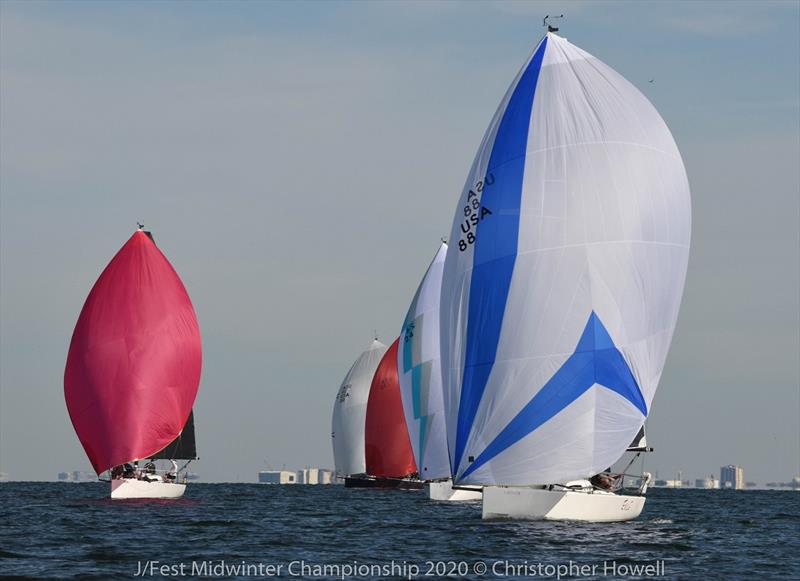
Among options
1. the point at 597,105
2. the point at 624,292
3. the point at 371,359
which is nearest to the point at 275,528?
the point at 624,292

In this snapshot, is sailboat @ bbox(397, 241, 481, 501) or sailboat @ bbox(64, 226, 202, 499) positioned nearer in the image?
sailboat @ bbox(64, 226, 202, 499)

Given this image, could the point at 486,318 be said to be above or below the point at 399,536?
above

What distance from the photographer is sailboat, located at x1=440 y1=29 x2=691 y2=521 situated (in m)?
39.5

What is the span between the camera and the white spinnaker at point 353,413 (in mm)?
98875

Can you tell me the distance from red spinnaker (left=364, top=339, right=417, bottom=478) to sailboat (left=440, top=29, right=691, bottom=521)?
4282 cm

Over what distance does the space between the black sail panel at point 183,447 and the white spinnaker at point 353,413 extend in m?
33.0

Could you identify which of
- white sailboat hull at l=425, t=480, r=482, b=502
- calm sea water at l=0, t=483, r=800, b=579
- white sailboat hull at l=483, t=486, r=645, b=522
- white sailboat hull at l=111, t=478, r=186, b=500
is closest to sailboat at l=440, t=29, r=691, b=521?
white sailboat hull at l=483, t=486, r=645, b=522

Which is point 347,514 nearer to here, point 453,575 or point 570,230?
point 570,230

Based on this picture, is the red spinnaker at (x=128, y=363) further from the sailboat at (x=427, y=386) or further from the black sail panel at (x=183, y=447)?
the sailboat at (x=427, y=386)

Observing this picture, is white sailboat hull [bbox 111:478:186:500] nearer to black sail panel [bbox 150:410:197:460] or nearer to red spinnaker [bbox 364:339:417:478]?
black sail panel [bbox 150:410:197:460]

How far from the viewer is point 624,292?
131 feet

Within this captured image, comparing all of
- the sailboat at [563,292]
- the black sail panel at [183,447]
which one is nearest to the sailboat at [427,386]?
the black sail panel at [183,447]

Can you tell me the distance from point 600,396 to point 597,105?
332 inches

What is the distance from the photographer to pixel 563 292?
39.4m
